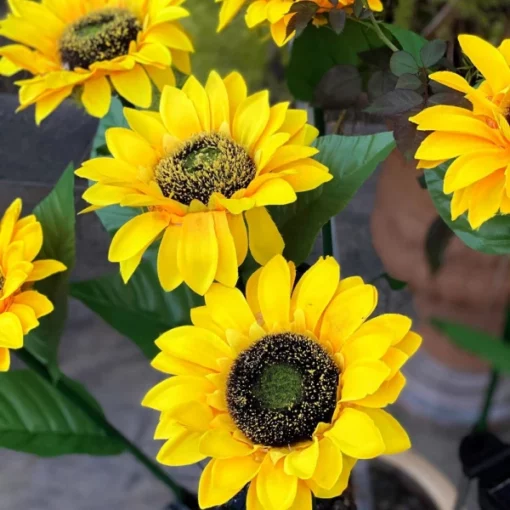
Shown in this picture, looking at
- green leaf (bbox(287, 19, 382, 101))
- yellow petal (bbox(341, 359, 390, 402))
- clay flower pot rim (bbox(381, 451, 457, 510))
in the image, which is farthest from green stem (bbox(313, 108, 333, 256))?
clay flower pot rim (bbox(381, 451, 457, 510))

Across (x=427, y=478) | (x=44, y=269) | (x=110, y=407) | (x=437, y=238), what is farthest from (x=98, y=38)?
(x=110, y=407)

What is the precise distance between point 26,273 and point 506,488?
11.3 inches

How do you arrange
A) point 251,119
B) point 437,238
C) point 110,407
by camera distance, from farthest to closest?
point 110,407 → point 437,238 → point 251,119

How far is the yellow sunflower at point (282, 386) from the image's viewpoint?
19cm

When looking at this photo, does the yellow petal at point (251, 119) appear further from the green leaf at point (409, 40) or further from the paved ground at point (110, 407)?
the paved ground at point (110, 407)

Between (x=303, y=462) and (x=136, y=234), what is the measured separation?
0.28 ft

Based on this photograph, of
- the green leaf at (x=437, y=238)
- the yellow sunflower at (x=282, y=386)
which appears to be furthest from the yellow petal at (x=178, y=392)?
the green leaf at (x=437, y=238)

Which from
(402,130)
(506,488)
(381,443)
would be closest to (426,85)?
(402,130)

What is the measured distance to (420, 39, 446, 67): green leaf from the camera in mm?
227

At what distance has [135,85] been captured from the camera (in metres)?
0.27

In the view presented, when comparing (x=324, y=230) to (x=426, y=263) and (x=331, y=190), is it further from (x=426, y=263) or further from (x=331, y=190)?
(x=426, y=263)

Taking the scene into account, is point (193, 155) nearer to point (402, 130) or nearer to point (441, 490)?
point (402, 130)

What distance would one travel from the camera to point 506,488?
37 cm

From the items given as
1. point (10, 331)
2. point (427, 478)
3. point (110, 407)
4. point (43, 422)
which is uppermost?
point (10, 331)
